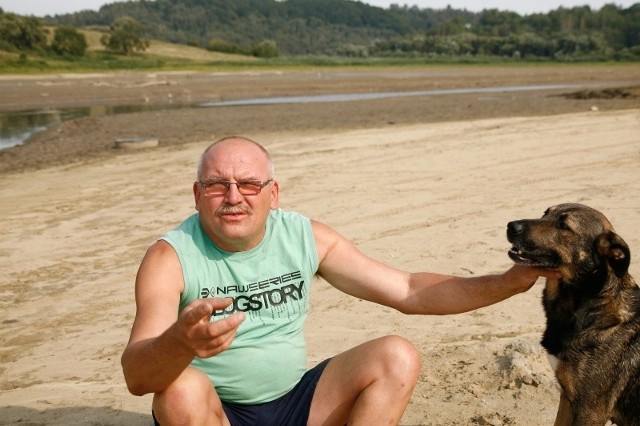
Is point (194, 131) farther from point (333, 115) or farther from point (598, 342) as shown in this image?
point (598, 342)

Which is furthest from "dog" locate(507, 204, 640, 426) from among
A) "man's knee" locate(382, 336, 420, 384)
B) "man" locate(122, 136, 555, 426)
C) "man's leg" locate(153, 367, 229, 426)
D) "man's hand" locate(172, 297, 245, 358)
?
"man's hand" locate(172, 297, 245, 358)

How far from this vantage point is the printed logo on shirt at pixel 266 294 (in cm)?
363

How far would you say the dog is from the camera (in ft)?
13.7

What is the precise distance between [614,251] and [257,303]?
2110mm

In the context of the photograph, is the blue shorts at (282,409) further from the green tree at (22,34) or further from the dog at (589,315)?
the green tree at (22,34)

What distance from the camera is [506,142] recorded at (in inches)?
544

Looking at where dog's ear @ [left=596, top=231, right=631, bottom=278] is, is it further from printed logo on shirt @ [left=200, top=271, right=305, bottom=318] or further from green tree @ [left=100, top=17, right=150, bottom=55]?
green tree @ [left=100, top=17, right=150, bottom=55]

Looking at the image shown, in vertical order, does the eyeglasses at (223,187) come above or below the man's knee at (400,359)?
above

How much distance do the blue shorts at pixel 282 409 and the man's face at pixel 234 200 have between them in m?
0.81

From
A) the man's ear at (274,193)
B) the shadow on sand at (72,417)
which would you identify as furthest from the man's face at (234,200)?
the shadow on sand at (72,417)

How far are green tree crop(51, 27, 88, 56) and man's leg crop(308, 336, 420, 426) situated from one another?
217 feet

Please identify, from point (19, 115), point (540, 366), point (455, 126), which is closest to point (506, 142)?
point (455, 126)

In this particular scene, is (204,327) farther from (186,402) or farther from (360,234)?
(360,234)

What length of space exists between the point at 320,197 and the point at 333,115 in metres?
13.8
